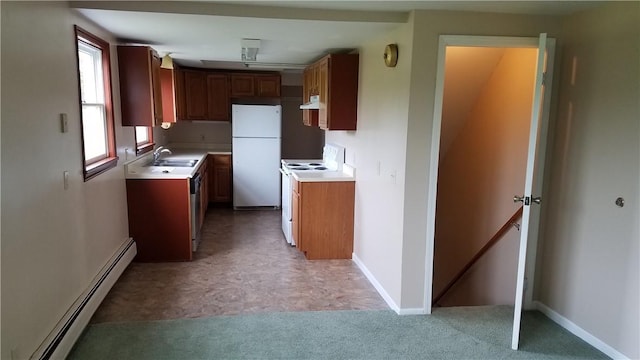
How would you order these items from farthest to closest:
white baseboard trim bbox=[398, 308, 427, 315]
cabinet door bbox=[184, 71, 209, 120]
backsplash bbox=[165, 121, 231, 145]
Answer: backsplash bbox=[165, 121, 231, 145], cabinet door bbox=[184, 71, 209, 120], white baseboard trim bbox=[398, 308, 427, 315]

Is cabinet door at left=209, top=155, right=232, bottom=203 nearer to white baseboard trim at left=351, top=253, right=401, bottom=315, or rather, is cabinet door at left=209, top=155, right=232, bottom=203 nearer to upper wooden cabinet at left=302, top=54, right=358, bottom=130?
upper wooden cabinet at left=302, top=54, right=358, bottom=130

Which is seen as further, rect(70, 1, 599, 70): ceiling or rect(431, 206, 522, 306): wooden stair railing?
rect(431, 206, 522, 306): wooden stair railing

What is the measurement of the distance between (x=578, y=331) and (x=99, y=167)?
357cm

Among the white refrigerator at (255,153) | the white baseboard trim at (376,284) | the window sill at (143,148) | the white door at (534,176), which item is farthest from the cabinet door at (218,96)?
the white door at (534,176)

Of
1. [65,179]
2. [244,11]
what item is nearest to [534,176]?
[244,11]

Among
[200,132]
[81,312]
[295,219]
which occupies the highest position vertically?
[200,132]

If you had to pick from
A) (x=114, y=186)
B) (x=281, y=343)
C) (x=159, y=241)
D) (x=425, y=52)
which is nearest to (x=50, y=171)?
(x=114, y=186)

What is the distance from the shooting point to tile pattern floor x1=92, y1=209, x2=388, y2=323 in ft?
10.8

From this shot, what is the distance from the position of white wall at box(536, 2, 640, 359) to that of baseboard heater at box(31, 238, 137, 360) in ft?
10.5

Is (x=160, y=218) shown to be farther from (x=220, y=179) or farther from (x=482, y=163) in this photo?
(x=482, y=163)

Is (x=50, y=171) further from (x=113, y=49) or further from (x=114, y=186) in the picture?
(x=113, y=49)

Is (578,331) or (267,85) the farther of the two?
(267,85)

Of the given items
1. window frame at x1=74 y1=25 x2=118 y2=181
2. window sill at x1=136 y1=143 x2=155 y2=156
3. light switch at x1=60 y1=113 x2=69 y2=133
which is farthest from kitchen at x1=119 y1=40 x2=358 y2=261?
light switch at x1=60 y1=113 x2=69 y2=133

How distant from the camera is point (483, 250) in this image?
404 centimetres
